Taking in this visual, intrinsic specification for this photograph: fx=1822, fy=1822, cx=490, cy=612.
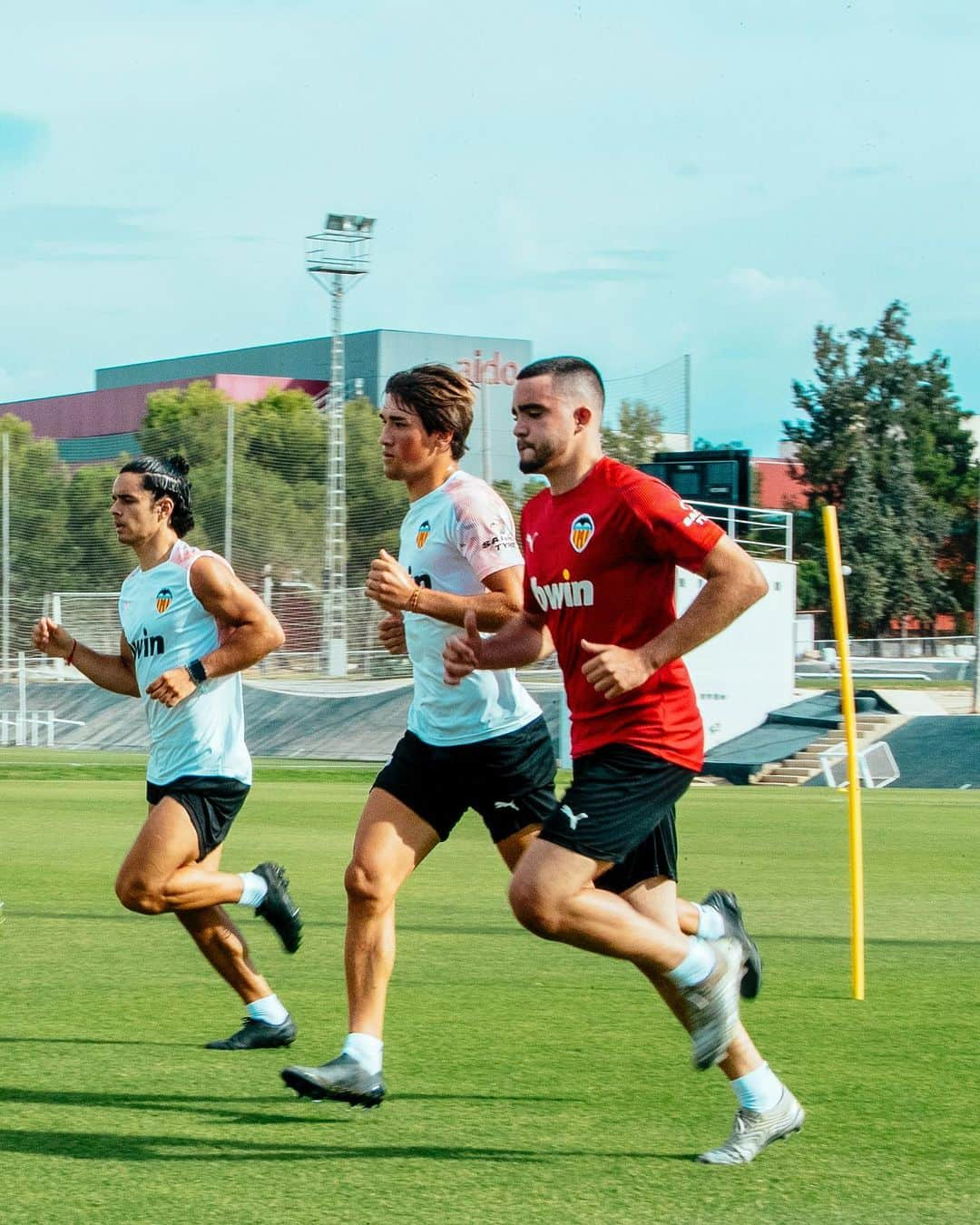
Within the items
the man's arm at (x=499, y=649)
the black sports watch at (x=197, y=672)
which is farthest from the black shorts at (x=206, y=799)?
the man's arm at (x=499, y=649)

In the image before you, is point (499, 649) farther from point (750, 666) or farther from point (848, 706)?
point (750, 666)

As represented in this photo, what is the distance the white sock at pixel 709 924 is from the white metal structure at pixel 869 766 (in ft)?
68.6

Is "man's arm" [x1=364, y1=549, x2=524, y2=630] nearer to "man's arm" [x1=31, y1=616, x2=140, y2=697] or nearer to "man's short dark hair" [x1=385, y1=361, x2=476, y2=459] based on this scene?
"man's short dark hair" [x1=385, y1=361, x2=476, y2=459]

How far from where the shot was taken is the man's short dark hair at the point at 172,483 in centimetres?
662

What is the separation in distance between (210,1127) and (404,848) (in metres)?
1.05

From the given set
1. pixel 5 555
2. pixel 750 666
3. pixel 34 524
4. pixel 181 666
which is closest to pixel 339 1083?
pixel 181 666

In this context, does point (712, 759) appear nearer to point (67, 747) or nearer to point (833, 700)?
point (833, 700)

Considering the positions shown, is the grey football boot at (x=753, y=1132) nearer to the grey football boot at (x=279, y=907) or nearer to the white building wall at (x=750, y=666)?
the grey football boot at (x=279, y=907)

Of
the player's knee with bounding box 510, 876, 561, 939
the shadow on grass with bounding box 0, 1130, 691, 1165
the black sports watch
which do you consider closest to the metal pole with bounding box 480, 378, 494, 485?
the black sports watch

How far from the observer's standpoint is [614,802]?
4910 mm

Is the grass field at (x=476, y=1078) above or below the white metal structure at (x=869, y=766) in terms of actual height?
above

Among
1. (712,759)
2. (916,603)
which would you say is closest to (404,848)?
(712,759)

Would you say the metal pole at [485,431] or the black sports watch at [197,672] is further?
the metal pole at [485,431]

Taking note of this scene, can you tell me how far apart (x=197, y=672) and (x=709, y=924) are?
2.02m
